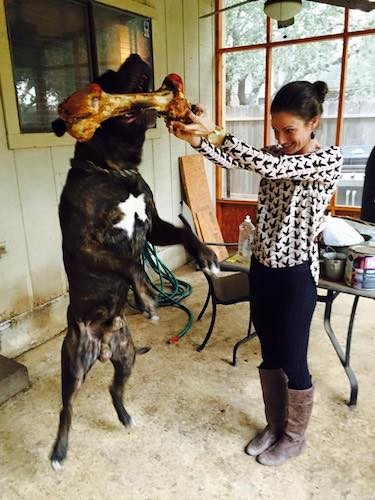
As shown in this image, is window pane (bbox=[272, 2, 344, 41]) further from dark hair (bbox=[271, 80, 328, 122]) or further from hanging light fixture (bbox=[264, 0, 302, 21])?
dark hair (bbox=[271, 80, 328, 122])

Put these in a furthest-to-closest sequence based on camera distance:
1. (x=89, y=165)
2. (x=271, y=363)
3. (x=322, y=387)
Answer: (x=322, y=387), (x=271, y=363), (x=89, y=165)

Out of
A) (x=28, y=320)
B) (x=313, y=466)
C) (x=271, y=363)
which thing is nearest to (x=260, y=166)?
(x=271, y=363)

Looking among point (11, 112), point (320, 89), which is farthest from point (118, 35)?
point (320, 89)

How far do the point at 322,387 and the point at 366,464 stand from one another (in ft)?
1.88

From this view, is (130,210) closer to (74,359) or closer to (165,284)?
(74,359)

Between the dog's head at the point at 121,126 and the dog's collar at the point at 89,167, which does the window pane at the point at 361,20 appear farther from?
the dog's collar at the point at 89,167

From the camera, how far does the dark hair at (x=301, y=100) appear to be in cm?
139

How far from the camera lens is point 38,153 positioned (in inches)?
110

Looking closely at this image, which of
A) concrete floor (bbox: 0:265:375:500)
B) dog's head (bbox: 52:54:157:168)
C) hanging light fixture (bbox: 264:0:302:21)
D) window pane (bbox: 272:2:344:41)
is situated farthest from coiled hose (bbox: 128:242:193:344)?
window pane (bbox: 272:2:344:41)

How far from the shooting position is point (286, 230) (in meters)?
1.50

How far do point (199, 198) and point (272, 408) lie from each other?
3.00 meters

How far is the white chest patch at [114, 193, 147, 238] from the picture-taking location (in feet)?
4.09

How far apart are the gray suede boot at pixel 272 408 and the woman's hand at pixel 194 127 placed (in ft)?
3.61

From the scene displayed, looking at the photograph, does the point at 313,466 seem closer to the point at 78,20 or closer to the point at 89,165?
the point at 89,165
